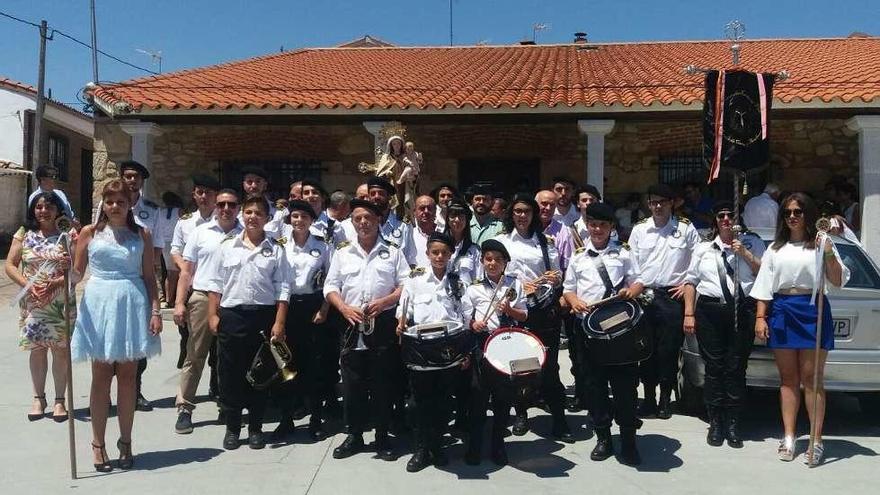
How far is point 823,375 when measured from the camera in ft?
15.8

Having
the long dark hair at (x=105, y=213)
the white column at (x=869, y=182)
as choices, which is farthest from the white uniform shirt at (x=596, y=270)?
the white column at (x=869, y=182)

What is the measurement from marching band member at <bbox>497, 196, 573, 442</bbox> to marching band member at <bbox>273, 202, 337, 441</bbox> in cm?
136

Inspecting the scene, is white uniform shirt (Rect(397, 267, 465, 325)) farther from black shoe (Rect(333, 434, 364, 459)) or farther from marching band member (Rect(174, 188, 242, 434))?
marching band member (Rect(174, 188, 242, 434))

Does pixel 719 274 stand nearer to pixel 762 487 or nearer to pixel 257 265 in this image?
pixel 762 487

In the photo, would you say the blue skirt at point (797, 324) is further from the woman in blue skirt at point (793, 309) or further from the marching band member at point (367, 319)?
the marching band member at point (367, 319)

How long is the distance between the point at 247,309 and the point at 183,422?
42.8 inches

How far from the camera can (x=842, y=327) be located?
498 cm

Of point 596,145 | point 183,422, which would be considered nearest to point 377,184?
point 183,422

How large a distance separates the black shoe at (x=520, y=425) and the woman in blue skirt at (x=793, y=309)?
1.64m

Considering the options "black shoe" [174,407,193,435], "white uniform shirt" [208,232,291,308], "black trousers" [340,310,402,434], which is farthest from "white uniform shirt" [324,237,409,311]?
"black shoe" [174,407,193,435]

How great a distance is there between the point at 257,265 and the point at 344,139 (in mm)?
6950

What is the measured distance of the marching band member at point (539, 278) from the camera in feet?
16.4

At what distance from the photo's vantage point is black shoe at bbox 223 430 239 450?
15.6 ft

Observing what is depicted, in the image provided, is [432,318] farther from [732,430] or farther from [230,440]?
[732,430]
